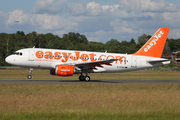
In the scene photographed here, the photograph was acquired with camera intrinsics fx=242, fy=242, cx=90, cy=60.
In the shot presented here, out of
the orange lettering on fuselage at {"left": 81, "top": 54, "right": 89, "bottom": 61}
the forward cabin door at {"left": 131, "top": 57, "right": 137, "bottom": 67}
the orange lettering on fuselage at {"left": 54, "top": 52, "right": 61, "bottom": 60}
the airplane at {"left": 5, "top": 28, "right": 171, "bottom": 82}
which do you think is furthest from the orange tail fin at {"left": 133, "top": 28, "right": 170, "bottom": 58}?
the orange lettering on fuselage at {"left": 54, "top": 52, "right": 61, "bottom": 60}

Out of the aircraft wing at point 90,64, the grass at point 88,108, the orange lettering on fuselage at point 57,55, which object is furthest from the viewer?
the orange lettering on fuselage at point 57,55

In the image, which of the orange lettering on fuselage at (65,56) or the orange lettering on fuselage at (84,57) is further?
the orange lettering on fuselage at (84,57)

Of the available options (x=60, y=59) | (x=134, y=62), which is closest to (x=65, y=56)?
(x=60, y=59)

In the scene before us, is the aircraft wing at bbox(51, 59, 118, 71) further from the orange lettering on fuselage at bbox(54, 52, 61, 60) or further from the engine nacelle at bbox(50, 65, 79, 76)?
the engine nacelle at bbox(50, 65, 79, 76)

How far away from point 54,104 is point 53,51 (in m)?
18.8

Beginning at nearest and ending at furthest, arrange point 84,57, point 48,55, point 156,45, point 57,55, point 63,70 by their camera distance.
Answer: point 63,70 → point 48,55 → point 57,55 → point 84,57 → point 156,45

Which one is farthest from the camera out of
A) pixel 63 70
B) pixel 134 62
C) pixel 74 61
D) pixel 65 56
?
pixel 134 62

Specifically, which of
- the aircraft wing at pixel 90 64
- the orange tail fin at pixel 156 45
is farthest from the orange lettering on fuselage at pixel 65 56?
the orange tail fin at pixel 156 45

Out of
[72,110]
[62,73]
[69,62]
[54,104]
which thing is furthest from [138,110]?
[69,62]

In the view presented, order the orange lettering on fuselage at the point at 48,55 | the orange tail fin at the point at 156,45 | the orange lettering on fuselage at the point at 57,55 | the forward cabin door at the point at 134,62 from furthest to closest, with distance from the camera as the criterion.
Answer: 1. the orange tail fin at the point at 156,45
2. the forward cabin door at the point at 134,62
3. the orange lettering on fuselage at the point at 57,55
4. the orange lettering on fuselage at the point at 48,55

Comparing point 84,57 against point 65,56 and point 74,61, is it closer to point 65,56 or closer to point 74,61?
point 74,61

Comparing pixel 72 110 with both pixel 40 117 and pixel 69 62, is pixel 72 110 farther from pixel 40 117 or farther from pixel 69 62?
pixel 69 62

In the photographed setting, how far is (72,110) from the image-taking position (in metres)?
13.2

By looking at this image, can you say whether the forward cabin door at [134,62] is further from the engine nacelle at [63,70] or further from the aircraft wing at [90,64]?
the engine nacelle at [63,70]
